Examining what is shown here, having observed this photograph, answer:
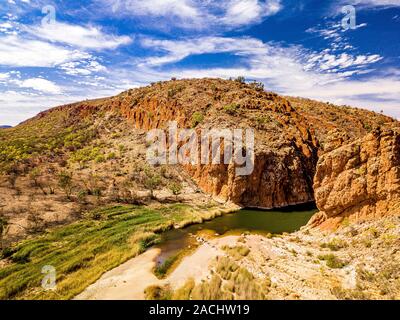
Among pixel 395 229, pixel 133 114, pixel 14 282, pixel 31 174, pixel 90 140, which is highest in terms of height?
pixel 133 114

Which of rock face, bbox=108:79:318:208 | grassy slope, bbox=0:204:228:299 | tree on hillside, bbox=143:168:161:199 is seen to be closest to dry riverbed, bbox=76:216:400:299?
grassy slope, bbox=0:204:228:299

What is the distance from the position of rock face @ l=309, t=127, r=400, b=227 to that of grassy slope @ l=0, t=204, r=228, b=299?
597 inches

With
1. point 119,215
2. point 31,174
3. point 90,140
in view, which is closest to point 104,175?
point 31,174

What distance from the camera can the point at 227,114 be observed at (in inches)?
2195

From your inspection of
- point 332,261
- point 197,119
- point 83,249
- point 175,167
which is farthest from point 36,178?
point 332,261

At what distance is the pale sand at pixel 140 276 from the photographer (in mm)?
18141

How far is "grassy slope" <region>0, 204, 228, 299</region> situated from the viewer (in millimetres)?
19594

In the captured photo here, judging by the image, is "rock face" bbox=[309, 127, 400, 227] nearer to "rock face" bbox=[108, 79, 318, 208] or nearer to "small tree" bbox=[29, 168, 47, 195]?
"rock face" bbox=[108, 79, 318, 208]

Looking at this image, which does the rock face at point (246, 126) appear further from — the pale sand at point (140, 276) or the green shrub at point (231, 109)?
the pale sand at point (140, 276)

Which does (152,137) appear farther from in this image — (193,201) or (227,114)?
(193,201)

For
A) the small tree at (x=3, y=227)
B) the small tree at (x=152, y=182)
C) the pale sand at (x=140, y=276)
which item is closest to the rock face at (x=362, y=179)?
the pale sand at (x=140, y=276)

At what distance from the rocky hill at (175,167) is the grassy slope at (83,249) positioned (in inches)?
157

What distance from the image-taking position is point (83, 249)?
25.6 metres
